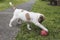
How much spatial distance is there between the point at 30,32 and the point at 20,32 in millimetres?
376

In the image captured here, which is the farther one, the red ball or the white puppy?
the white puppy

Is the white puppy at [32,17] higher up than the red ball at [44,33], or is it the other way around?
the white puppy at [32,17]

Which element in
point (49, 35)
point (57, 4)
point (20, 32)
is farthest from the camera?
point (57, 4)

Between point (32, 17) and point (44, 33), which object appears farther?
point (32, 17)

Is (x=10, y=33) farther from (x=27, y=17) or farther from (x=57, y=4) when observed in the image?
(x=57, y=4)

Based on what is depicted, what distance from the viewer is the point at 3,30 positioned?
7520 mm

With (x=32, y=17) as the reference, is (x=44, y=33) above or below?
below

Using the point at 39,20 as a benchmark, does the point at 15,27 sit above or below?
below

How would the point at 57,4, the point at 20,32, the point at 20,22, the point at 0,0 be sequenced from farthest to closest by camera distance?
1. the point at 0,0
2. the point at 57,4
3. the point at 20,22
4. the point at 20,32

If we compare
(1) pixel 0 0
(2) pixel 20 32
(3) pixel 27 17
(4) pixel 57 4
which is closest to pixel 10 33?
(2) pixel 20 32

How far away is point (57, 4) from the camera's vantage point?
52.5ft

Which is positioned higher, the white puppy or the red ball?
the white puppy

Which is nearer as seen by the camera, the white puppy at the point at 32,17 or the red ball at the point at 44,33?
the red ball at the point at 44,33

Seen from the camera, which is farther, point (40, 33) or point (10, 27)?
point (10, 27)
